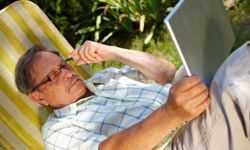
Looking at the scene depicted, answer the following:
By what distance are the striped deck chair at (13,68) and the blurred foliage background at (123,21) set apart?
56.1 inches

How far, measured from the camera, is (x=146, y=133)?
221 centimetres

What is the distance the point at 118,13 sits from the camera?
5684mm

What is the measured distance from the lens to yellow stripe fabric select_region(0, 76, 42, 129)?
3.32m

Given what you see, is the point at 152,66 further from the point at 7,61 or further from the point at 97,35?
the point at 97,35

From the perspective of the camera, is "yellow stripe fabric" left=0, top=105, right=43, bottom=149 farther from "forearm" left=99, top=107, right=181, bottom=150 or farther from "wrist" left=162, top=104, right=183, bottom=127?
"wrist" left=162, top=104, right=183, bottom=127

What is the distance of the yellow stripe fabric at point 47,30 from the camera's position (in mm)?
3686

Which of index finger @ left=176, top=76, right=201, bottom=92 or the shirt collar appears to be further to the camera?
the shirt collar

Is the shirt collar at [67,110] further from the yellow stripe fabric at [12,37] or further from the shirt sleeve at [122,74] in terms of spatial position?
the yellow stripe fabric at [12,37]

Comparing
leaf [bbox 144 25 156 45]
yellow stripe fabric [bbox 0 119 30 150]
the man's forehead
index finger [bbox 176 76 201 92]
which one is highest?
the man's forehead

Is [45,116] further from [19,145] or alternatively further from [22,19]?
[22,19]

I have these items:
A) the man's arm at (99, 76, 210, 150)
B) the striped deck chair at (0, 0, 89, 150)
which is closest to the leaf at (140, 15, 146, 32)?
the striped deck chair at (0, 0, 89, 150)

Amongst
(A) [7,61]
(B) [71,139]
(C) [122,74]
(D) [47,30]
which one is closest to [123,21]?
(D) [47,30]

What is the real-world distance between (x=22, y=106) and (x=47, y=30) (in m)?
0.73

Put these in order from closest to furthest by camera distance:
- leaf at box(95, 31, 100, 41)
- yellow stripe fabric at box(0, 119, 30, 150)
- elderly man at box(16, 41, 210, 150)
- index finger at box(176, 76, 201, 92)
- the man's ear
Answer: index finger at box(176, 76, 201, 92) < elderly man at box(16, 41, 210, 150) < the man's ear < yellow stripe fabric at box(0, 119, 30, 150) < leaf at box(95, 31, 100, 41)
